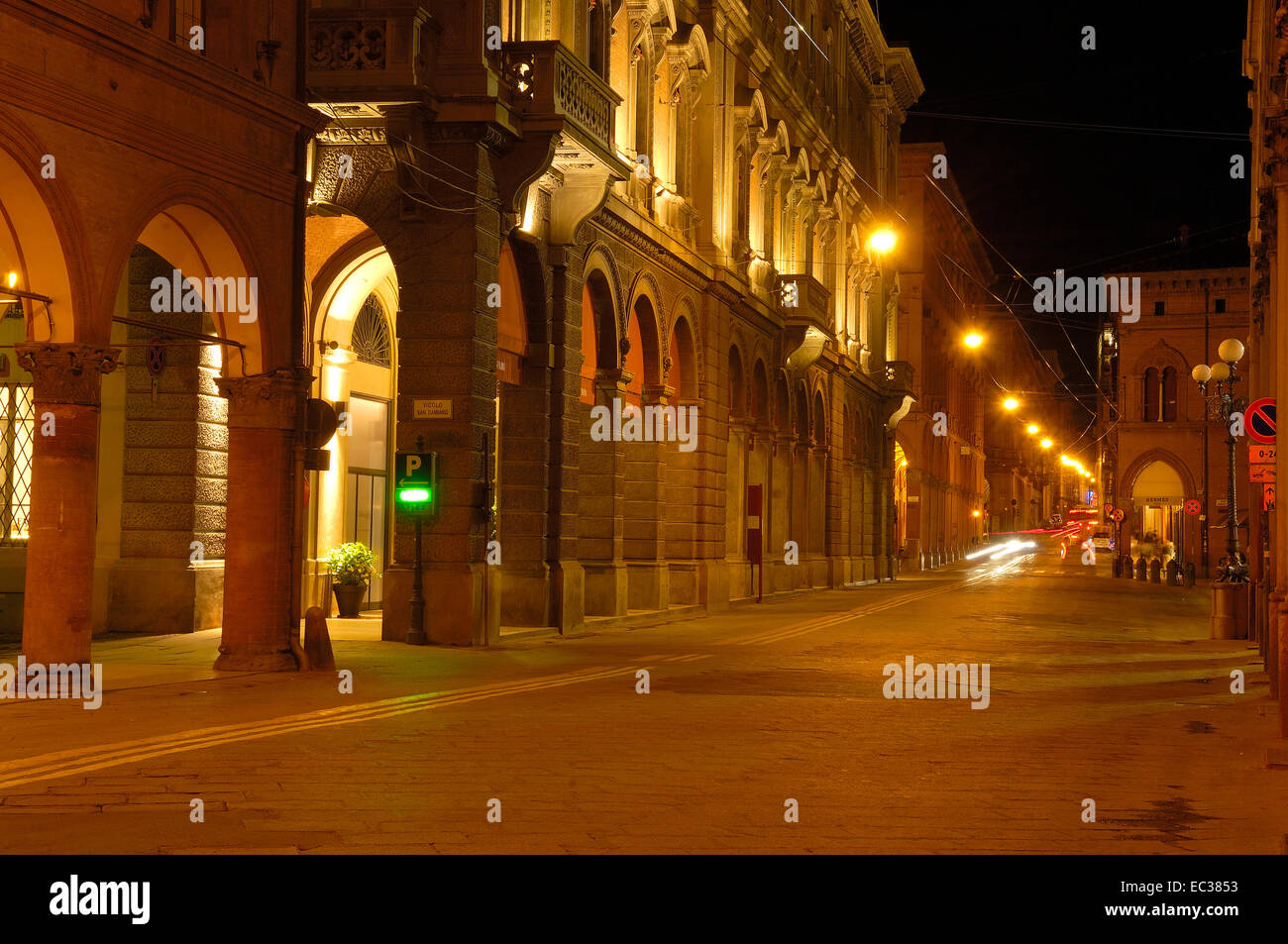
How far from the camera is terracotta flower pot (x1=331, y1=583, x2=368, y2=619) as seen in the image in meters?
26.1

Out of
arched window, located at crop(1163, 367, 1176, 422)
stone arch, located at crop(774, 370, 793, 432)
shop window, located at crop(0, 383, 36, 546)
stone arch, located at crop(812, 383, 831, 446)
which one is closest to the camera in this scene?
shop window, located at crop(0, 383, 36, 546)

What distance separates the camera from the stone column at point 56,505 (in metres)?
14.7

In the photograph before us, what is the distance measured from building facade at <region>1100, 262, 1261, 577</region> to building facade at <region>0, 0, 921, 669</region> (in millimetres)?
38490

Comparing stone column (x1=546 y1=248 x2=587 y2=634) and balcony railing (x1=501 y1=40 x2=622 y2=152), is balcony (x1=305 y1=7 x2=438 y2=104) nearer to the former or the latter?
balcony railing (x1=501 y1=40 x2=622 y2=152)

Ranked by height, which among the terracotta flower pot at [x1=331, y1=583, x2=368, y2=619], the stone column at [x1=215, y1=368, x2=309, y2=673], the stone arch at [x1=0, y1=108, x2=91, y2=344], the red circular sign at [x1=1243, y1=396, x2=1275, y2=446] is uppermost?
the stone arch at [x1=0, y1=108, x2=91, y2=344]

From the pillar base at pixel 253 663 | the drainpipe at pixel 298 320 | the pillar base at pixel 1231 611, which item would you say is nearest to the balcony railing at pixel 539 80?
the drainpipe at pixel 298 320

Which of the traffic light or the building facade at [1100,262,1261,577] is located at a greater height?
the building facade at [1100,262,1261,577]

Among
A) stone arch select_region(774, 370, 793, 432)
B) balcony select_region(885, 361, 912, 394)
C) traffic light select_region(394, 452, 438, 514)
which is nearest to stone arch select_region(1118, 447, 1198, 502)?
balcony select_region(885, 361, 912, 394)

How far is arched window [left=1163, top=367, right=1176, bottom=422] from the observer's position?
232ft

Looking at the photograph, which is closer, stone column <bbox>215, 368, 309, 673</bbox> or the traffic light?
stone column <bbox>215, 368, 309, 673</bbox>

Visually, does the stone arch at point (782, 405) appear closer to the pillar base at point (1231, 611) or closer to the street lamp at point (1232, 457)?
the street lamp at point (1232, 457)

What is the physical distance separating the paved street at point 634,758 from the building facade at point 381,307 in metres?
2.07

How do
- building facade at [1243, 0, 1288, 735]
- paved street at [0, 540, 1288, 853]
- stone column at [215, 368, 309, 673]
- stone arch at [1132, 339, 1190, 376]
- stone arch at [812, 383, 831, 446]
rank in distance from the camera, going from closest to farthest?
paved street at [0, 540, 1288, 853], building facade at [1243, 0, 1288, 735], stone column at [215, 368, 309, 673], stone arch at [812, 383, 831, 446], stone arch at [1132, 339, 1190, 376]

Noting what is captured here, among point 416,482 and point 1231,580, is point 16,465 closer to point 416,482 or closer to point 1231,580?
point 416,482
